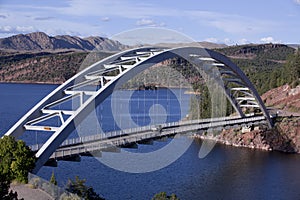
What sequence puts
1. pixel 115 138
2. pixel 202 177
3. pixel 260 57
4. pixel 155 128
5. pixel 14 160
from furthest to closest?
pixel 260 57 < pixel 202 177 < pixel 155 128 < pixel 115 138 < pixel 14 160

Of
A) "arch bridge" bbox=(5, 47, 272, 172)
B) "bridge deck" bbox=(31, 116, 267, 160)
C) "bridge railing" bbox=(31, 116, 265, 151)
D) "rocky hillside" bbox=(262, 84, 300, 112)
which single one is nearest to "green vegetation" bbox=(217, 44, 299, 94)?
"rocky hillside" bbox=(262, 84, 300, 112)

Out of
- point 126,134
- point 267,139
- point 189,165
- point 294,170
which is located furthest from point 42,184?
point 267,139

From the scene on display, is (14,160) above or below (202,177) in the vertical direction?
above

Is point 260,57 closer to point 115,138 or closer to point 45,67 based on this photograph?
point 45,67

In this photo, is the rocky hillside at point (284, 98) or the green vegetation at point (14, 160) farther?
the rocky hillside at point (284, 98)

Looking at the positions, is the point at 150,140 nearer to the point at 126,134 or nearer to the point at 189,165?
the point at 126,134

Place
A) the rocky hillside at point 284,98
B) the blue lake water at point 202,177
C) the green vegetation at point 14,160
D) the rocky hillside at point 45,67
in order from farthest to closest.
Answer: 1. the rocky hillside at point 45,67
2. the rocky hillside at point 284,98
3. the blue lake water at point 202,177
4. the green vegetation at point 14,160

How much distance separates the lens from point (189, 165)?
3103 cm

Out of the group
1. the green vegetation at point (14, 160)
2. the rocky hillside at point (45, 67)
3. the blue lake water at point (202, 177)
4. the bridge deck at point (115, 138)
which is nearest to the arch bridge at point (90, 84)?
the bridge deck at point (115, 138)

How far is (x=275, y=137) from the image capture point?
40.0 metres

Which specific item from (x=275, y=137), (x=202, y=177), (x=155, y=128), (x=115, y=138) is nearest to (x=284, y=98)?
(x=275, y=137)

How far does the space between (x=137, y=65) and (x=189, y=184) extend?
7.18 meters

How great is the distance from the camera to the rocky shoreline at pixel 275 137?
129 feet

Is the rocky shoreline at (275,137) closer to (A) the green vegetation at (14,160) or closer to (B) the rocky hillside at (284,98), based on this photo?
(B) the rocky hillside at (284,98)
